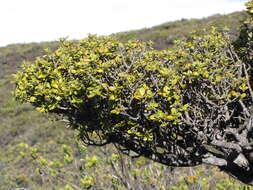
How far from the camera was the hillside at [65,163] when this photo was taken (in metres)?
4.10

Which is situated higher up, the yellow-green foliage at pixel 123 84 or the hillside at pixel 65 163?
A: the yellow-green foliage at pixel 123 84

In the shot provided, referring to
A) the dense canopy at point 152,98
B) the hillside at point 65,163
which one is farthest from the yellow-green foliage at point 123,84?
the hillside at point 65,163

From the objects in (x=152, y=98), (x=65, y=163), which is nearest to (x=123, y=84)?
(x=152, y=98)

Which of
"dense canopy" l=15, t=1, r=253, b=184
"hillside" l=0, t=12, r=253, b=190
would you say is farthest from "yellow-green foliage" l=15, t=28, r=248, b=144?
"hillside" l=0, t=12, r=253, b=190

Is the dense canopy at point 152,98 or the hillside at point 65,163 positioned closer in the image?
the dense canopy at point 152,98

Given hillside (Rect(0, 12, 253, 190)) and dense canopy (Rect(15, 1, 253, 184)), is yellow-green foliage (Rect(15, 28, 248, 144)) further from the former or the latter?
hillside (Rect(0, 12, 253, 190))

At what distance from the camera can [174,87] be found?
360cm

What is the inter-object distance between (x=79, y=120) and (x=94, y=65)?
0.91 m

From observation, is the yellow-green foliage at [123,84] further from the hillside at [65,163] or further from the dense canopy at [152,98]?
the hillside at [65,163]

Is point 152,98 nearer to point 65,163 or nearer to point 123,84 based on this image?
point 123,84

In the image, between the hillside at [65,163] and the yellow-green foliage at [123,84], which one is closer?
the yellow-green foliage at [123,84]

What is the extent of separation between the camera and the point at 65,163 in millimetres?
12688

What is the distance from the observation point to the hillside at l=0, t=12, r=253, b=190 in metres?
4.10

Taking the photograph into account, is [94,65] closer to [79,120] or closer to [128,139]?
[79,120]
